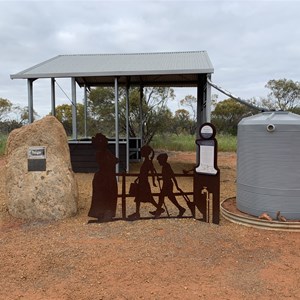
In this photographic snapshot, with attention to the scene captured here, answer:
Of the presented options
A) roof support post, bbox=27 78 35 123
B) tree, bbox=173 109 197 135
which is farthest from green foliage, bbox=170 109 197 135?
roof support post, bbox=27 78 35 123

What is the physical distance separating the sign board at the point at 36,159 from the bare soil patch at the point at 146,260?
2.72ft

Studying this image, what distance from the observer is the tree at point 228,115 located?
3058 cm

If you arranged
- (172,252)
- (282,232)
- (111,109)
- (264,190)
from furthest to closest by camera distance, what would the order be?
(111,109) < (264,190) < (282,232) < (172,252)

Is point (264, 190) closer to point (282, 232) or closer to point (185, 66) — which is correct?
point (282, 232)

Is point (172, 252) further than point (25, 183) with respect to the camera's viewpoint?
No

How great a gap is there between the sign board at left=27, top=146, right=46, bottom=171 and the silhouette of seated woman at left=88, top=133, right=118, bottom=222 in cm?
87

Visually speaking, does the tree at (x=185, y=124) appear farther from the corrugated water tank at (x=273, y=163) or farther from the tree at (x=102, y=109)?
the corrugated water tank at (x=273, y=163)

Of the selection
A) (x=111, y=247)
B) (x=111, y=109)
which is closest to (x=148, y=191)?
(x=111, y=247)

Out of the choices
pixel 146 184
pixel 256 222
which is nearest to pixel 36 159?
pixel 146 184

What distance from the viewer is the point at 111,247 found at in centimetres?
418

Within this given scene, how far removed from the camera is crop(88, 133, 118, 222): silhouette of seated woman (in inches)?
206

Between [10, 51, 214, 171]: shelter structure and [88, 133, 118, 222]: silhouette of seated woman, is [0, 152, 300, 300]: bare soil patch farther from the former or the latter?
[10, 51, 214, 171]: shelter structure

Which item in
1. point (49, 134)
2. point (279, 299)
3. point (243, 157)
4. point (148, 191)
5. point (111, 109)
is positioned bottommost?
point (279, 299)

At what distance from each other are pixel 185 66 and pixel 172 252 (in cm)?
532
